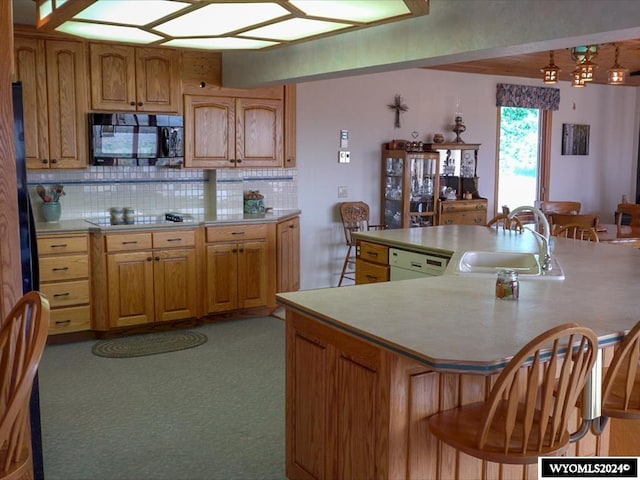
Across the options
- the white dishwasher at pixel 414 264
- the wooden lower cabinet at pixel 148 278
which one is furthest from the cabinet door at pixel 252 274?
the white dishwasher at pixel 414 264

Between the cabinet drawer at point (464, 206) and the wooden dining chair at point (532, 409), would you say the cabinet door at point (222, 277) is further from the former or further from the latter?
the wooden dining chair at point (532, 409)

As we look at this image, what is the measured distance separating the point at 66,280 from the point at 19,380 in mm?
3671

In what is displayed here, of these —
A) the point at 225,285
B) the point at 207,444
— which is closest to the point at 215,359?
the point at 225,285

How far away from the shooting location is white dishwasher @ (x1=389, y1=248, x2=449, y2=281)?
4215 mm

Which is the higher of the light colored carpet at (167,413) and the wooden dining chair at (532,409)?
the wooden dining chair at (532,409)

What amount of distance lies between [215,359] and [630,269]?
9.32 ft

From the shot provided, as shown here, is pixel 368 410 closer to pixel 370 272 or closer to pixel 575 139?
pixel 370 272

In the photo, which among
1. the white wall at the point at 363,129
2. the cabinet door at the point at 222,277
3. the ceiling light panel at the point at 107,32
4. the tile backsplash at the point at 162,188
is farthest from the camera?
the white wall at the point at 363,129

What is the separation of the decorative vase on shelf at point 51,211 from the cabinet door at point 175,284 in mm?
865

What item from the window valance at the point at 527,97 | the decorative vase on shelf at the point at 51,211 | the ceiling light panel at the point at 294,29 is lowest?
the decorative vase on shelf at the point at 51,211

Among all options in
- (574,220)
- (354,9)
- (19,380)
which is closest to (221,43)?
(354,9)

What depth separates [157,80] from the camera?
566cm

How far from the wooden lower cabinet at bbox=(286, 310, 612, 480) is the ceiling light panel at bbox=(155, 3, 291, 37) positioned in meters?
1.42

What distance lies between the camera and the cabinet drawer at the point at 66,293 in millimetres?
5145
